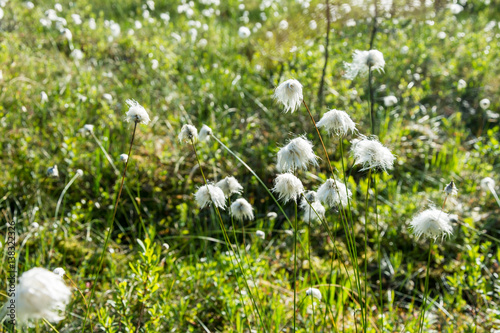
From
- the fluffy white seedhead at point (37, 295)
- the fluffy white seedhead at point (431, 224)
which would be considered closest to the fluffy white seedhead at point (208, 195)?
the fluffy white seedhead at point (431, 224)

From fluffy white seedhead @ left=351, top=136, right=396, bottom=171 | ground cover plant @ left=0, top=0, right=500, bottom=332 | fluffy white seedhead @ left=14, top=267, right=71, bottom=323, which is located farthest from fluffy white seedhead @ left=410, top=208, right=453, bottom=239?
fluffy white seedhead @ left=14, top=267, right=71, bottom=323

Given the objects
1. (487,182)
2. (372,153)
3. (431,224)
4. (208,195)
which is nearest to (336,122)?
(372,153)

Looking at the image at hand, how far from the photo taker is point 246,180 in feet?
11.2

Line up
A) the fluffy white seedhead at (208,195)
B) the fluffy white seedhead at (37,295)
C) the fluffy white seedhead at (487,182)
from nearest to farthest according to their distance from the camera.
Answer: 1. the fluffy white seedhead at (37,295)
2. the fluffy white seedhead at (208,195)
3. the fluffy white seedhead at (487,182)

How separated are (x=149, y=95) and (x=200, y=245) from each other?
179cm

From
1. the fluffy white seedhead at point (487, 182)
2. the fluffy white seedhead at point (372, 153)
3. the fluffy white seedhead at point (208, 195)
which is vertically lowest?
the fluffy white seedhead at point (208, 195)

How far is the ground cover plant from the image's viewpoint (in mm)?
1896

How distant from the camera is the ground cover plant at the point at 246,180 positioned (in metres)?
1.90

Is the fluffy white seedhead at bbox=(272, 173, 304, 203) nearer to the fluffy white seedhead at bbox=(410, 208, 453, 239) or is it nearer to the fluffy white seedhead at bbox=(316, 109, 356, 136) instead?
the fluffy white seedhead at bbox=(316, 109, 356, 136)

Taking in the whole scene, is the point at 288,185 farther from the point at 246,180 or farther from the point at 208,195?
the point at 246,180

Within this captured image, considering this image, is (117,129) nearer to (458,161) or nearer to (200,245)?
(200,245)

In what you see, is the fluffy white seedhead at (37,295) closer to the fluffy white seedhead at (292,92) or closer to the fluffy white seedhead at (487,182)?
the fluffy white seedhead at (292,92)

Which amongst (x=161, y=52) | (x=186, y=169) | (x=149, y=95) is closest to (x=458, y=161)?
(x=186, y=169)

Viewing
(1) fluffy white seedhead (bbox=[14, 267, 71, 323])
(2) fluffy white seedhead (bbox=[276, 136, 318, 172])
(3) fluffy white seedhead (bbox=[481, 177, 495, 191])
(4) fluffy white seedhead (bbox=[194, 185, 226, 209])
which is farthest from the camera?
(3) fluffy white seedhead (bbox=[481, 177, 495, 191])
